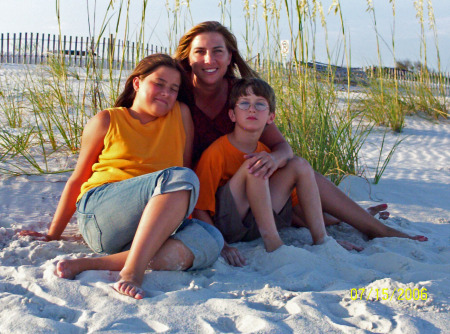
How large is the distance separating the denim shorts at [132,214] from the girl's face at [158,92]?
0.42 metres

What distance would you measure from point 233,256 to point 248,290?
41cm

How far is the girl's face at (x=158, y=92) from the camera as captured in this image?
233cm

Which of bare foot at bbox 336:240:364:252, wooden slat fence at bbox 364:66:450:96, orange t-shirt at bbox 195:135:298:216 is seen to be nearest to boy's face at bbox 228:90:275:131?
orange t-shirt at bbox 195:135:298:216

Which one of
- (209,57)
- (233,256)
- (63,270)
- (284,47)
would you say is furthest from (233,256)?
(284,47)

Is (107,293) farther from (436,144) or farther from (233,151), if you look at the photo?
(436,144)

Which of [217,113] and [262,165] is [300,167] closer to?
[262,165]

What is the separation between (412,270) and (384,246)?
424 millimetres

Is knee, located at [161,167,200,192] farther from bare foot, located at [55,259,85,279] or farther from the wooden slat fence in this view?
the wooden slat fence

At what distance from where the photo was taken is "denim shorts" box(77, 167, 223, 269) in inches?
77.6

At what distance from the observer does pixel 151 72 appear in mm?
2381

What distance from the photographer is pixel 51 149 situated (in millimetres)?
3840

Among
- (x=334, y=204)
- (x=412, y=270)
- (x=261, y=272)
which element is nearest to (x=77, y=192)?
(x=261, y=272)

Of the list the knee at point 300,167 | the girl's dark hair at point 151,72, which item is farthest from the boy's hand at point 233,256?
the girl's dark hair at point 151,72
